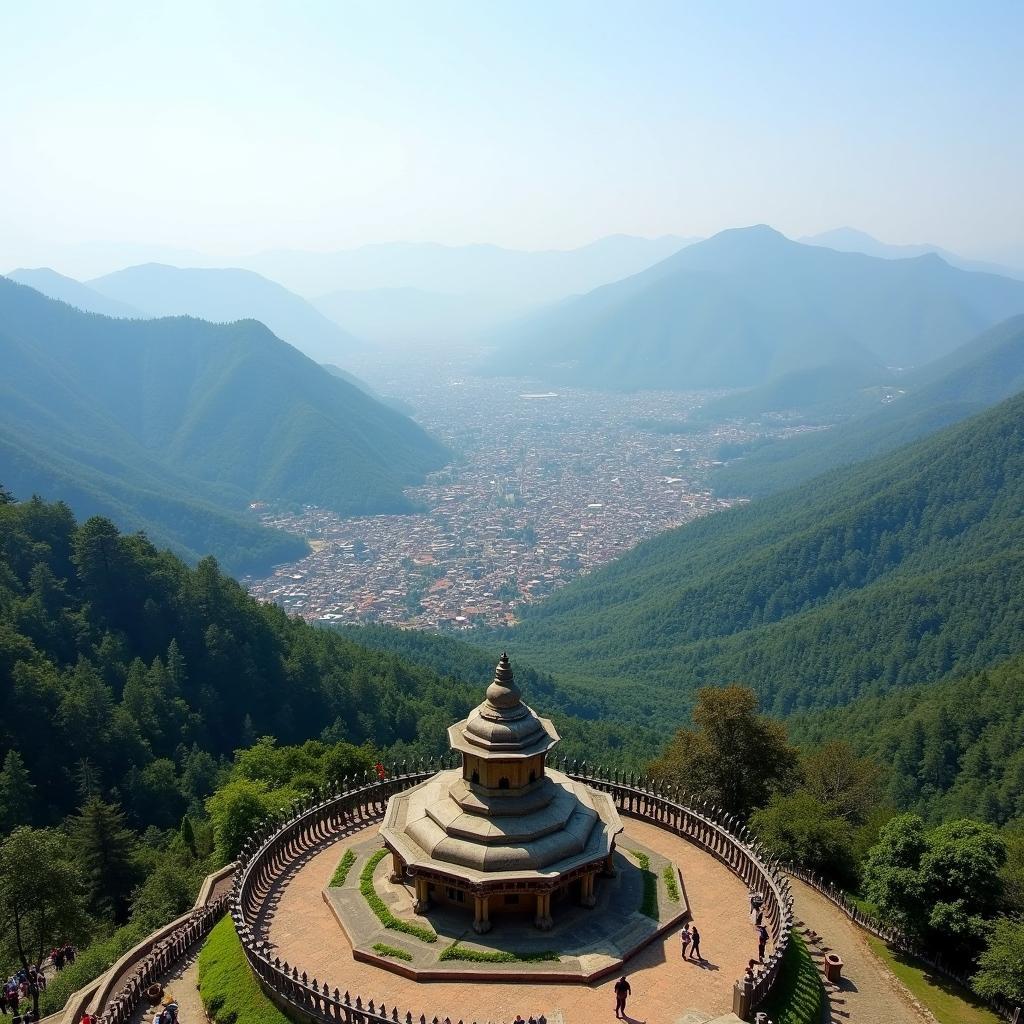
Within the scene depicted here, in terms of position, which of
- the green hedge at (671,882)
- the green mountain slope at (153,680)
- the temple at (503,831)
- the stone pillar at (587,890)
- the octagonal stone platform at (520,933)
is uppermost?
the temple at (503,831)

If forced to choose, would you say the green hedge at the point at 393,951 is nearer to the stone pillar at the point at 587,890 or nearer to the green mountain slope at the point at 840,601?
the stone pillar at the point at 587,890

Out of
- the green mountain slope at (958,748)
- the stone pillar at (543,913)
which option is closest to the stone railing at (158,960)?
the stone pillar at (543,913)

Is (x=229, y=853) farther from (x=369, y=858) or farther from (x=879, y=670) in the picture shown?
(x=879, y=670)

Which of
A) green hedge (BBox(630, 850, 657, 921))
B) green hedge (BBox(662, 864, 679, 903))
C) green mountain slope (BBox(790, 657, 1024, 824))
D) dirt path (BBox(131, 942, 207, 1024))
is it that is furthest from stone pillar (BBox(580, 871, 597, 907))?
green mountain slope (BBox(790, 657, 1024, 824))

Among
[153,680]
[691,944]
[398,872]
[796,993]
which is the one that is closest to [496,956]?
[398,872]

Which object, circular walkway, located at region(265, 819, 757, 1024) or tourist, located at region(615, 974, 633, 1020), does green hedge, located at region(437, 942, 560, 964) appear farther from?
tourist, located at region(615, 974, 633, 1020)

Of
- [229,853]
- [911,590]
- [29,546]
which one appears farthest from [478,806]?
[911,590]

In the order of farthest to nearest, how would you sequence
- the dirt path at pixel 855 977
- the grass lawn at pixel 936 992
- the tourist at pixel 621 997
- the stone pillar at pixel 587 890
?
Answer: the stone pillar at pixel 587 890, the grass lawn at pixel 936 992, the dirt path at pixel 855 977, the tourist at pixel 621 997

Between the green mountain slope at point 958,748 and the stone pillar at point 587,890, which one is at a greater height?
the stone pillar at point 587,890
